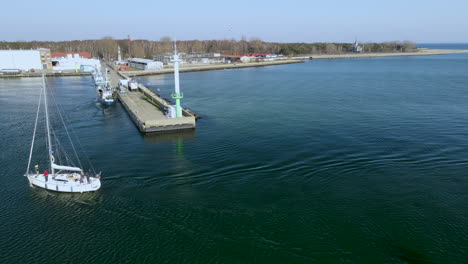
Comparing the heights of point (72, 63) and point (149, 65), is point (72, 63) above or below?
above

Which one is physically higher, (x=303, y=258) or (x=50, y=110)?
(x=50, y=110)

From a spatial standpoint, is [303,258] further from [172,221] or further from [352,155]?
[352,155]

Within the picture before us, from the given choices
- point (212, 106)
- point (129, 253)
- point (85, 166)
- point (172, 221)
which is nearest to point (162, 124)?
point (85, 166)

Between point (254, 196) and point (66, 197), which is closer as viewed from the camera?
point (254, 196)

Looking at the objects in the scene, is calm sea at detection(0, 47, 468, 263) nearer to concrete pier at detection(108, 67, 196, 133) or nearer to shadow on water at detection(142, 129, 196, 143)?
shadow on water at detection(142, 129, 196, 143)

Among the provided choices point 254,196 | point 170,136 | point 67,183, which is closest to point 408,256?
point 254,196

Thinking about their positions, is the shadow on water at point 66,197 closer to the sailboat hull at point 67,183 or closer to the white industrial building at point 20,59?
the sailboat hull at point 67,183

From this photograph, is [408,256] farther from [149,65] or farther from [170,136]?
[149,65]
